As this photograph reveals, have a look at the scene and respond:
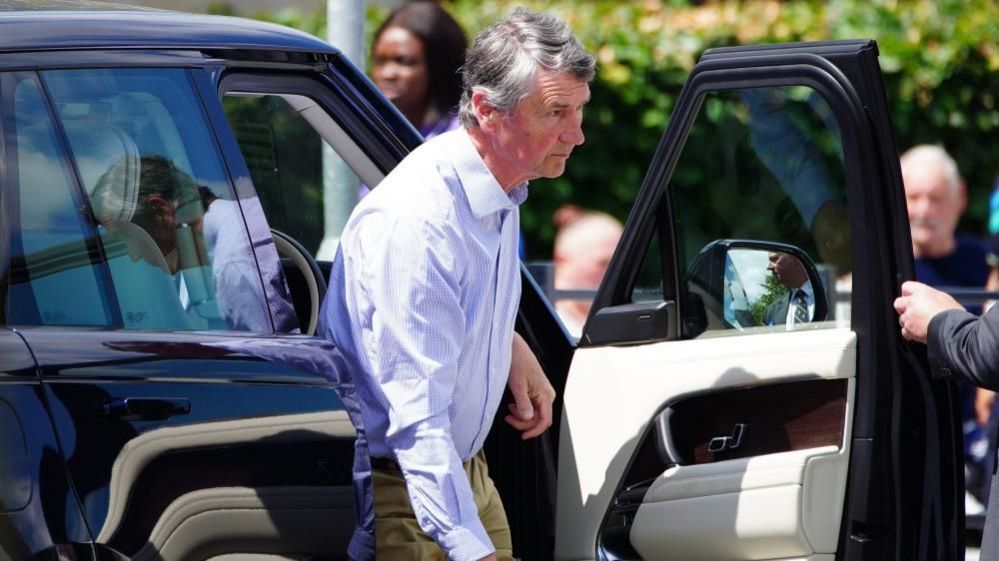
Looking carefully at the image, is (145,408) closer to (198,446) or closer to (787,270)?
(198,446)

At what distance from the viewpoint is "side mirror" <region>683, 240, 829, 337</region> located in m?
3.16

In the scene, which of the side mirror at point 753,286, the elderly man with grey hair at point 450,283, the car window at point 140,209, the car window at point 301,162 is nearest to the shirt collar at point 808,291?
the side mirror at point 753,286

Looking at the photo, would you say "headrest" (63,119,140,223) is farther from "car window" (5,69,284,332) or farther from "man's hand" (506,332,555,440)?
"man's hand" (506,332,555,440)

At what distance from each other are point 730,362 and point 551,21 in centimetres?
83

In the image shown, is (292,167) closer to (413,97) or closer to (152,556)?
(413,97)

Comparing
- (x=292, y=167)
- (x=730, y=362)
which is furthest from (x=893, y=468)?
(x=292, y=167)

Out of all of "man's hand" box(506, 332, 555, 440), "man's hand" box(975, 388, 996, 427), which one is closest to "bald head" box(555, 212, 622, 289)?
"man's hand" box(975, 388, 996, 427)

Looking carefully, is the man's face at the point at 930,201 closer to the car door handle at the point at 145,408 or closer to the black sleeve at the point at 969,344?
the black sleeve at the point at 969,344

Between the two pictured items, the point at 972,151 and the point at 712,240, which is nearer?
the point at 712,240

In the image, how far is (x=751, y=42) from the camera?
25.9 feet

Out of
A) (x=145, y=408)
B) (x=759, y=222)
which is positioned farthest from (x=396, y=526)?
(x=759, y=222)

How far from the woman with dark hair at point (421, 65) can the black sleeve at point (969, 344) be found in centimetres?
247

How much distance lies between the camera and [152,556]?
228cm

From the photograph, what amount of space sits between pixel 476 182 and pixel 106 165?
0.63 metres
